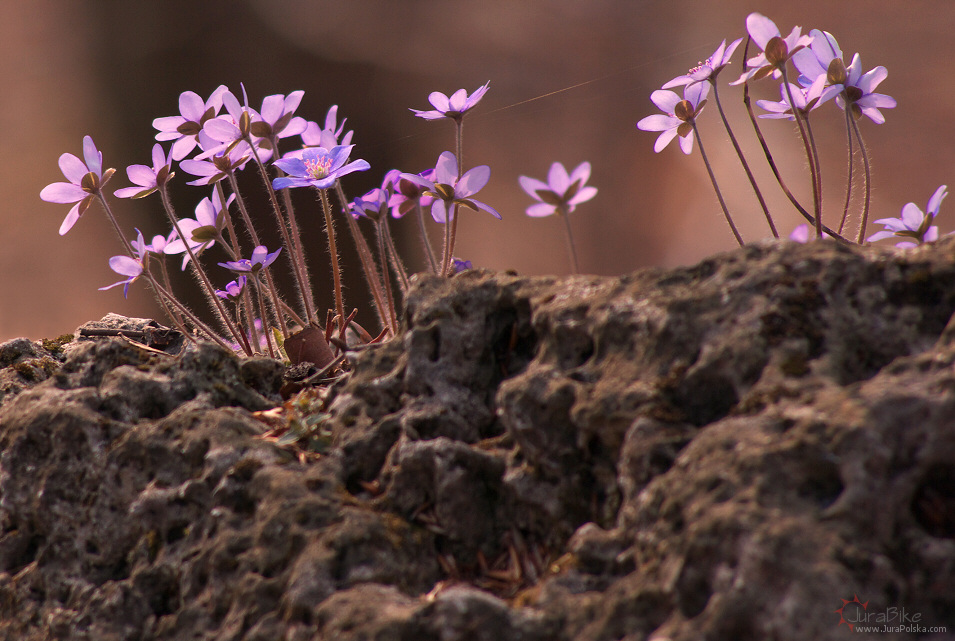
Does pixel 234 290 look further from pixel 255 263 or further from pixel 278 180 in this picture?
pixel 278 180

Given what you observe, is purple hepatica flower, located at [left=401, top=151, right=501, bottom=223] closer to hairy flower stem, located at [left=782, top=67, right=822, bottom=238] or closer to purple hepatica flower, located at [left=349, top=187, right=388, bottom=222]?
purple hepatica flower, located at [left=349, top=187, right=388, bottom=222]

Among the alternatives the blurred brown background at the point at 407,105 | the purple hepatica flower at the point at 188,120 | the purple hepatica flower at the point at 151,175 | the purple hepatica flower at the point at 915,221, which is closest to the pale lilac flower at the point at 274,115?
the purple hepatica flower at the point at 188,120

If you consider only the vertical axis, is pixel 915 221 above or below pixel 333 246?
below

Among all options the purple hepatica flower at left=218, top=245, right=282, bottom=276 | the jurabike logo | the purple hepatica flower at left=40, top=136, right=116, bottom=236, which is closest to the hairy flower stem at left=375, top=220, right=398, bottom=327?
the purple hepatica flower at left=218, top=245, right=282, bottom=276

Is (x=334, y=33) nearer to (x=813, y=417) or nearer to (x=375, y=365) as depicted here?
(x=375, y=365)

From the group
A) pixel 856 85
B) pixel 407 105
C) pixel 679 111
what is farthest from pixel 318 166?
pixel 407 105

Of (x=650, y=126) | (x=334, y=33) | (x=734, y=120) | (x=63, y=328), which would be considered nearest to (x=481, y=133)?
(x=334, y=33)
